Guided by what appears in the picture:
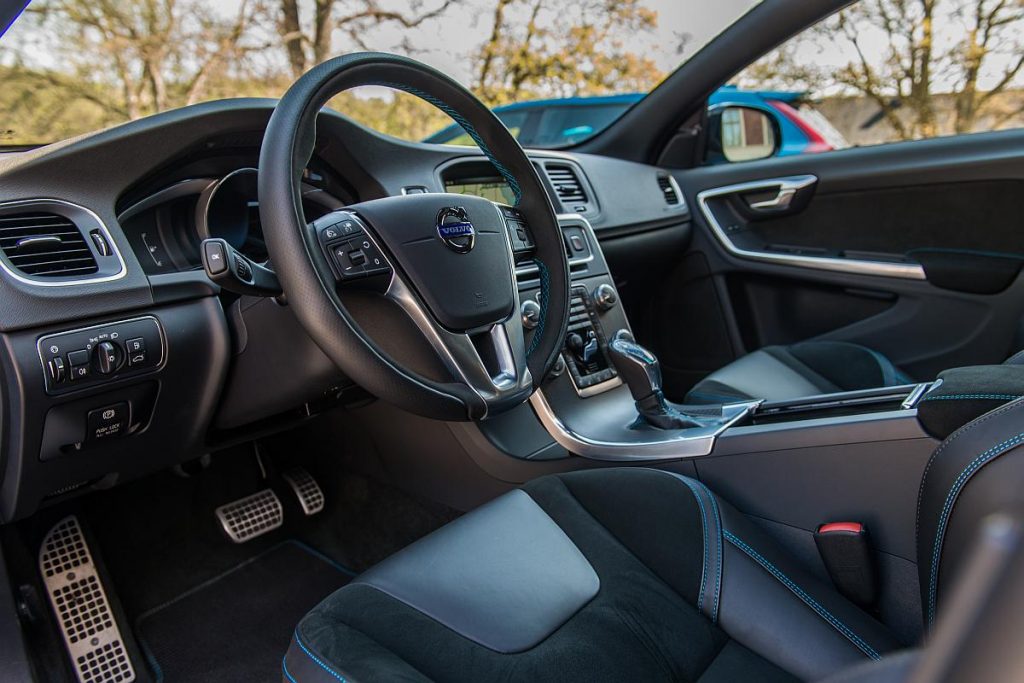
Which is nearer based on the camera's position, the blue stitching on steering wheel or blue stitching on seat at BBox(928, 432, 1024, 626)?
blue stitching on seat at BBox(928, 432, 1024, 626)

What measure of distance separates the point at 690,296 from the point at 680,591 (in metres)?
1.74

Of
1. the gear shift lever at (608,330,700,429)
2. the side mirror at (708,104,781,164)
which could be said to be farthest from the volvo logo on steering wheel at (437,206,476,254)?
the side mirror at (708,104,781,164)

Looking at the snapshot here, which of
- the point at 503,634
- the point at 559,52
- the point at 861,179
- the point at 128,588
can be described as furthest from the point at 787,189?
the point at 128,588

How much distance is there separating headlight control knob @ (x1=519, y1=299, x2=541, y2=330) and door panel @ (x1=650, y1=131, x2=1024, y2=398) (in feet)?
3.90

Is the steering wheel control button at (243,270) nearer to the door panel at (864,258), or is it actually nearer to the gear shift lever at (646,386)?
the gear shift lever at (646,386)

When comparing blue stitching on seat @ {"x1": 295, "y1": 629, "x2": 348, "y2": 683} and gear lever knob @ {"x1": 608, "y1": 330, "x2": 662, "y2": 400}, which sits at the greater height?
gear lever knob @ {"x1": 608, "y1": 330, "x2": 662, "y2": 400}

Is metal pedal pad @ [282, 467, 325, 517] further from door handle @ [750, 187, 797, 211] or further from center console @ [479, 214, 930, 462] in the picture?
door handle @ [750, 187, 797, 211]

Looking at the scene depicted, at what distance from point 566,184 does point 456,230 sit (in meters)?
1.12

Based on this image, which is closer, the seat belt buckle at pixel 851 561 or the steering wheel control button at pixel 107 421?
the seat belt buckle at pixel 851 561

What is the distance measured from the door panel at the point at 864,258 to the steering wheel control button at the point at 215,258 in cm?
195

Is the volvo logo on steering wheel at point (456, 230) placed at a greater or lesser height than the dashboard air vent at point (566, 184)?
greater

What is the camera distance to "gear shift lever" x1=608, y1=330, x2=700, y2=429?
1631 millimetres

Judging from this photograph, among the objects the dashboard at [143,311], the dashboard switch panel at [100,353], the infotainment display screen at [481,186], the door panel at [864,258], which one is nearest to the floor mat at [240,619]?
the dashboard at [143,311]

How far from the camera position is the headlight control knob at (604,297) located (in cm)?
199
